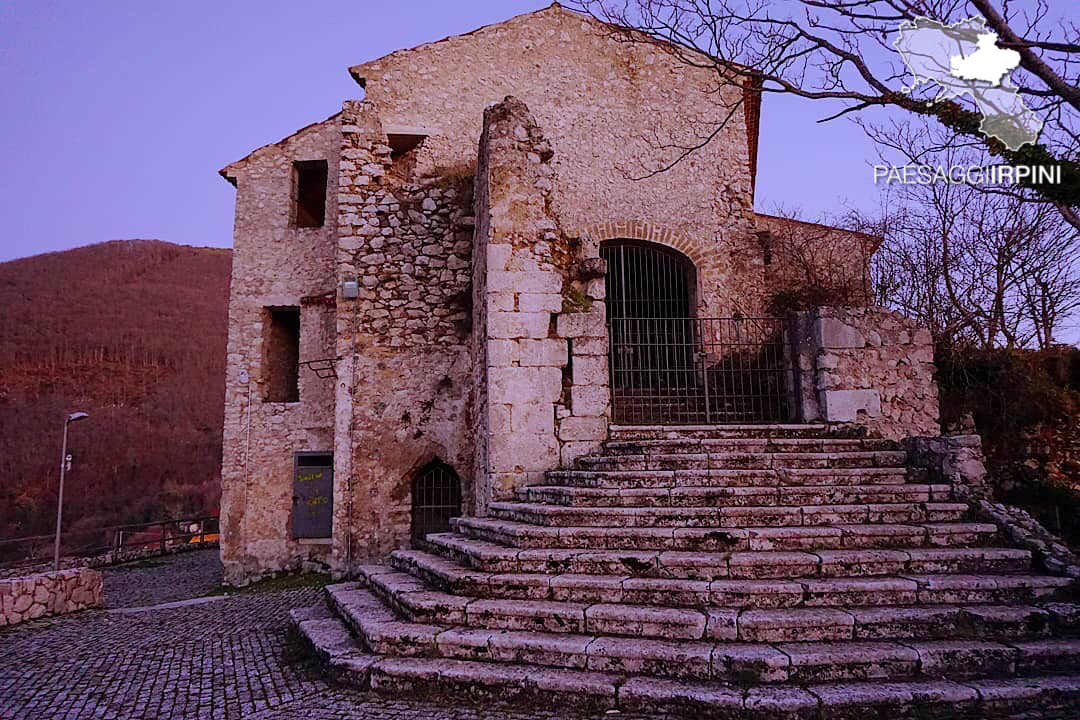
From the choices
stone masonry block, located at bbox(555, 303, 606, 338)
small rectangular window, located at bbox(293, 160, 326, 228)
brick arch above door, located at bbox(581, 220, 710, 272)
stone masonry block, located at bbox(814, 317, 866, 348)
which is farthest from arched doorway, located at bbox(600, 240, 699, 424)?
small rectangular window, located at bbox(293, 160, 326, 228)

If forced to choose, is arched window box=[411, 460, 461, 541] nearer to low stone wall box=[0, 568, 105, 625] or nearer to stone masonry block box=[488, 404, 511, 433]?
stone masonry block box=[488, 404, 511, 433]

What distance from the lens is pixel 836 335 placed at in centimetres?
774

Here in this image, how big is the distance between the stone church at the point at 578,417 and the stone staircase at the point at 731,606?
0.02 m

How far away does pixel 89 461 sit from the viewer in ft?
85.7

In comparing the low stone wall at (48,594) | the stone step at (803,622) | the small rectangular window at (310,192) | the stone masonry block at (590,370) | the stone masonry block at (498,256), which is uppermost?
the small rectangular window at (310,192)

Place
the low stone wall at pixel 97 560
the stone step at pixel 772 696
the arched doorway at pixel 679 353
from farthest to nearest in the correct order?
1. the low stone wall at pixel 97 560
2. the arched doorway at pixel 679 353
3. the stone step at pixel 772 696

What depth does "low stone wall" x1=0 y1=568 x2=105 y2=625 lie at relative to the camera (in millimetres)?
7020

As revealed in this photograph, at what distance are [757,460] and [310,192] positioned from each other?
421 inches

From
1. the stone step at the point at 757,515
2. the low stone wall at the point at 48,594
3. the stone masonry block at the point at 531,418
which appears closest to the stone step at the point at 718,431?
the stone masonry block at the point at 531,418

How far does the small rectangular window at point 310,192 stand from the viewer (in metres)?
12.5

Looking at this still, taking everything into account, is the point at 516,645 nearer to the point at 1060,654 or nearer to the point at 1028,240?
the point at 1060,654

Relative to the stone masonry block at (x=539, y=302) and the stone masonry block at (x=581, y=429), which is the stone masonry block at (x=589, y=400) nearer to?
the stone masonry block at (x=581, y=429)

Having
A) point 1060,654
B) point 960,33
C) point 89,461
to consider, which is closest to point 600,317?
point 960,33

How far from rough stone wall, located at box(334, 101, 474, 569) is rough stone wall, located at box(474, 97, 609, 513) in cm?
197
